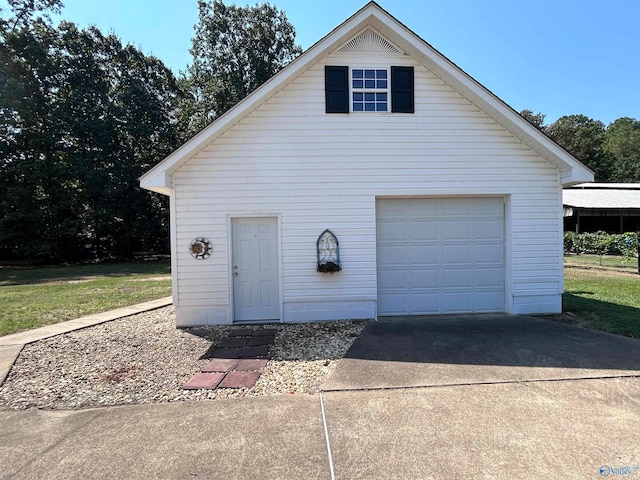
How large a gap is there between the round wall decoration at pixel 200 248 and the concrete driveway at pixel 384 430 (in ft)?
11.7

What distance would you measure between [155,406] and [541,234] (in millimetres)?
7677

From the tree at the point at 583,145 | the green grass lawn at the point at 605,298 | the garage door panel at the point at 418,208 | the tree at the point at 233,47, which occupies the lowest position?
the green grass lawn at the point at 605,298

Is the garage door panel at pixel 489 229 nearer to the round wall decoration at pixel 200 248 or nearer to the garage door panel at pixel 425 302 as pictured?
the garage door panel at pixel 425 302

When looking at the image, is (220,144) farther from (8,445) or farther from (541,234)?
(541,234)

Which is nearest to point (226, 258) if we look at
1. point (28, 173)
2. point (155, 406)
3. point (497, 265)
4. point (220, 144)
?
point (220, 144)

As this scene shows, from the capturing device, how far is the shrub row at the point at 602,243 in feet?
50.4

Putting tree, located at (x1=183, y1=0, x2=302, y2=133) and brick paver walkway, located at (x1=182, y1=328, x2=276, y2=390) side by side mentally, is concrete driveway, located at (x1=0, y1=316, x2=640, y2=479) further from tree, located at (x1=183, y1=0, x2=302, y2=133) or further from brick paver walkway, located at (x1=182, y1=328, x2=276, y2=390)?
tree, located at (x1=183, y1=0, x2=302, y2=133)

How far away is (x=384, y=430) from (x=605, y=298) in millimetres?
8775

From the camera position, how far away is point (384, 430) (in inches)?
130

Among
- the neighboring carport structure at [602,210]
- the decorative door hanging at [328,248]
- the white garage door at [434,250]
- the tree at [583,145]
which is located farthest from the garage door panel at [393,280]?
the tree at [583,145]

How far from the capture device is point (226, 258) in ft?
23.5

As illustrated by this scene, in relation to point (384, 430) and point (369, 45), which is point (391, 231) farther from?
point (384, 430)

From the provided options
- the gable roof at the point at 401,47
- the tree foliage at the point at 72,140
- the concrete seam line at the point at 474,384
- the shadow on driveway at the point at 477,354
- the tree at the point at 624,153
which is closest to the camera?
the concrete seam line at the point at 474,384

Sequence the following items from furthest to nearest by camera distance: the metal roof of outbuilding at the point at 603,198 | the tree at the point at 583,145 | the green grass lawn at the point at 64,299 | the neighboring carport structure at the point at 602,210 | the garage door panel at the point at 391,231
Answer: the tree at the point at 583,145, the neighboring carport structure at the point at 602,210, the metal roof of outbuilding at the point at 603,198, the green grass lawn at the point at 64,299, the garage door panel at the point at 391,231
